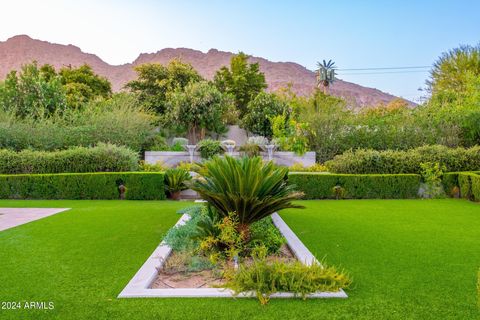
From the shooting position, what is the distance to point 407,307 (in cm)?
296

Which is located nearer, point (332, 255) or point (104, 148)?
point (332, 255)

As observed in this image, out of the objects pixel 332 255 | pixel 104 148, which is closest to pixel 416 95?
pixel 104 148

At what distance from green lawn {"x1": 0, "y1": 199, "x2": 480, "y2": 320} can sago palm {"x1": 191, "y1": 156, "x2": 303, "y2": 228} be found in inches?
37.0

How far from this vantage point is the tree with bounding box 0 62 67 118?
60.4ft

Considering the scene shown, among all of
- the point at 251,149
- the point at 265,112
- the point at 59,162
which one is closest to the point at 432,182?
the point at 251,149

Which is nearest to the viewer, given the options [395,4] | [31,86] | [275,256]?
[275,256]

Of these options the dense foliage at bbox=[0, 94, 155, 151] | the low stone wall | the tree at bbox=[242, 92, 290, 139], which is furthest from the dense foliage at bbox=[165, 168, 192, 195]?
Answer: the tree at bbox=[242, 92, 290, 139]

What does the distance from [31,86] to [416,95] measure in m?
21.6

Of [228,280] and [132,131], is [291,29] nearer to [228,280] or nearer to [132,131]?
[132,131]

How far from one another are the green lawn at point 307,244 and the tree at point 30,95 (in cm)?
1314

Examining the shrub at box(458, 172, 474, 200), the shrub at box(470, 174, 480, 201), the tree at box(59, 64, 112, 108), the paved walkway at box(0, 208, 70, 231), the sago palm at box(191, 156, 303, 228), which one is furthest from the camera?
the tree at box(59, 64, 112, 108)

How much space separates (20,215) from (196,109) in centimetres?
1475

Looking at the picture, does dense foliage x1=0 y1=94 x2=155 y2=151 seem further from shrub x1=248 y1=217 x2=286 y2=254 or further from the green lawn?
shrub x1=248 y1=217 x2=286 y2=254

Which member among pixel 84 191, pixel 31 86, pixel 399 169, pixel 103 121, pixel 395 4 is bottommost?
pixel 84 191
